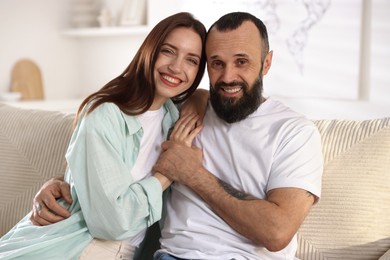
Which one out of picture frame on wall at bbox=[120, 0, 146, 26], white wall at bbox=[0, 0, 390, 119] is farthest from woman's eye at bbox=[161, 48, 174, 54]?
picture frame on wall at bbox=[120, 0, 146, 26]

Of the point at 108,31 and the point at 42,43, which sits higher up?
the point at 108,31

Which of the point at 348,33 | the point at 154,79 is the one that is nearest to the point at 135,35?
the point at 348,33

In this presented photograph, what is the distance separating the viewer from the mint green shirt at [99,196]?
5.85 feet

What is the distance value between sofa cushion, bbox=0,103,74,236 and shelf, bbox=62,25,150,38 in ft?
6.63

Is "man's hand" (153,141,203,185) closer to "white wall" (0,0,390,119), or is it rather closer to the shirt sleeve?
the shirt sleeve

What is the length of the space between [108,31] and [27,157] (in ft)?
7.38

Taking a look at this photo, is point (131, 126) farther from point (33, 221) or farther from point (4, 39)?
point (4, 39)

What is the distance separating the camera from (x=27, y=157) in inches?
93.7

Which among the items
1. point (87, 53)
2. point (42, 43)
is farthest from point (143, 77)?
point (87, 53)

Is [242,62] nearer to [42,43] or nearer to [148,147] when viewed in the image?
[148,147]

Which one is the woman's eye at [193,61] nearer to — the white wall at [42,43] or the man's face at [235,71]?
the man's face at [235,71]

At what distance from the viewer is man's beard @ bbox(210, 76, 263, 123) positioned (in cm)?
194

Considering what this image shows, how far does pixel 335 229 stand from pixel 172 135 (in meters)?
0.57

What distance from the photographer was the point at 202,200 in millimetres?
1915
